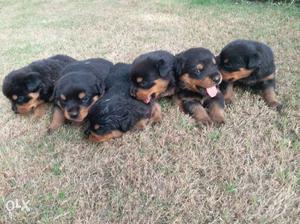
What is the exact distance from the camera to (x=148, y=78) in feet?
12.9

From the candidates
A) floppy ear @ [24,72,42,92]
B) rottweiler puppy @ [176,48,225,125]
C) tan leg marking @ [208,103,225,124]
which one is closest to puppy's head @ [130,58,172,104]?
rottweiler puppy @ [176,48,225,125]

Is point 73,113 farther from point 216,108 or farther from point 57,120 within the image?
point 216,108

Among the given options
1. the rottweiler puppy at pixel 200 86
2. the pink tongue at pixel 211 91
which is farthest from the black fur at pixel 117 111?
the pink tongue at pixel 211 91

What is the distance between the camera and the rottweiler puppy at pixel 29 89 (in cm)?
434

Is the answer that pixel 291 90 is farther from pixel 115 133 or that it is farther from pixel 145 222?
pixel 145 222

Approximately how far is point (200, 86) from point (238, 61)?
1.84ft

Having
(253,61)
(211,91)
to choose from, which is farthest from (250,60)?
(211,91)

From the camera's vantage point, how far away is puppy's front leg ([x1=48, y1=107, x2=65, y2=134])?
4.12 metres

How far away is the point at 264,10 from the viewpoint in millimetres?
8898

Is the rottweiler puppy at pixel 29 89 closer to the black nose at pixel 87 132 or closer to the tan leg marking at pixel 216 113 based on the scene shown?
the black nose at pixel 87 132

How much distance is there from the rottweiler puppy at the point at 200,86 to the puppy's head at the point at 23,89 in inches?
69.0

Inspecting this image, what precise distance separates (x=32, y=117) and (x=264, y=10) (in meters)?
6.69

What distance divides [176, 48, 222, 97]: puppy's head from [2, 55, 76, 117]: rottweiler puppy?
5.66 feet

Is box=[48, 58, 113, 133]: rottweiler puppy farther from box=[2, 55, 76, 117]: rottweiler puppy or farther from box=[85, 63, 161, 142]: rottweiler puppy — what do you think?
box=[2, 55, 76, 117]: rottweiler puppy
